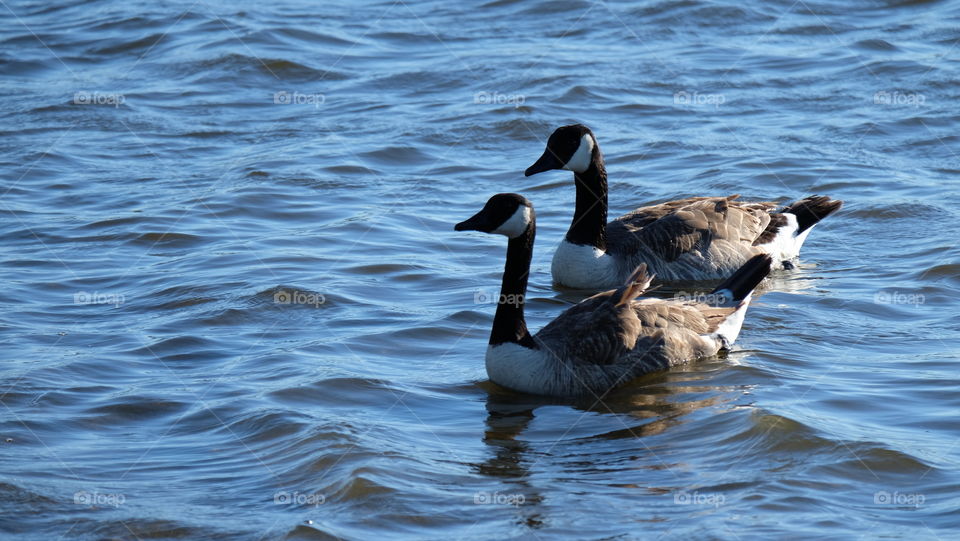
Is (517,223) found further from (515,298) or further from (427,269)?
(427,269)

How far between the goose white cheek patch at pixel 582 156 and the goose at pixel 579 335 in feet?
8.26

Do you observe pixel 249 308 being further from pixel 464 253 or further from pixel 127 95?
pixel 127 95

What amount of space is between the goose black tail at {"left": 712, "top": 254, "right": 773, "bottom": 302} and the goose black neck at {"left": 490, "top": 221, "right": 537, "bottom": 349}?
2.00 m

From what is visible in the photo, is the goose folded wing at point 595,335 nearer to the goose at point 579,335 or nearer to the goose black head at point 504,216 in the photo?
the goose at point 579,335

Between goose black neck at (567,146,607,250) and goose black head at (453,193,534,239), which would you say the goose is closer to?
goose black head at (453,193,534,239)

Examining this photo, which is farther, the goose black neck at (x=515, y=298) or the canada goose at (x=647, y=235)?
the canada goose at (x=647, y=235)

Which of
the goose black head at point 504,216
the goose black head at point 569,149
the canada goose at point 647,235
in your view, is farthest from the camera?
the canada goose at point 647,235

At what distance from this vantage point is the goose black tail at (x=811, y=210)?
1305 centimetres

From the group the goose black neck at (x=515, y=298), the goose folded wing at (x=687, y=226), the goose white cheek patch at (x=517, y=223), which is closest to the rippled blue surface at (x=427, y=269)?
the goose black neck at (x=515, y=298)

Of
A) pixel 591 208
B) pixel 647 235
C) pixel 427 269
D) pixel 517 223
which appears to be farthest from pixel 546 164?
pixel 517 223

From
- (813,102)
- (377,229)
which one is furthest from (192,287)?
(813,102)

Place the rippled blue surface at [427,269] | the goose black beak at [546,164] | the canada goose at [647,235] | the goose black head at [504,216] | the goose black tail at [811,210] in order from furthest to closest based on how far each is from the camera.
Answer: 1. the goose black tail at [811,210]
2. the canada goose at [647,235]
3. the goose black beak at [546,164]
4. the goose black head at [504,216]
5. the rippled blue surface at [427,269]

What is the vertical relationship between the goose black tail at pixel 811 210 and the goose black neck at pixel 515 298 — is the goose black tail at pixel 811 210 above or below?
above

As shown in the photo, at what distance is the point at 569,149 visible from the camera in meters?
12.2
